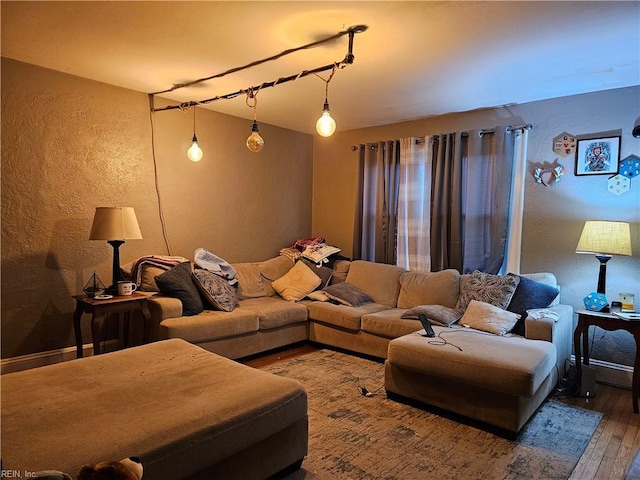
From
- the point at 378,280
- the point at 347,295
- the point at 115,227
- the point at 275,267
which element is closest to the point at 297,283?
the point at 275,267

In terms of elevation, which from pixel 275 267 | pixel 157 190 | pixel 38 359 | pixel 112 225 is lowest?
pixel 38 359

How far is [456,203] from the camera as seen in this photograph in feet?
14.3

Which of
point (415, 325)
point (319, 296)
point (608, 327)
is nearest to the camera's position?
point (608, 327)

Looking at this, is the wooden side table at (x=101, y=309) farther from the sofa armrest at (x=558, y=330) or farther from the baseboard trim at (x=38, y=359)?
the sofa armrest at (x=558, y=330)

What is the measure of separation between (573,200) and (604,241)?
2.15 feet

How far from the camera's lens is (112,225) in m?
3.27

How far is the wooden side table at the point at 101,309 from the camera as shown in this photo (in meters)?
3.13

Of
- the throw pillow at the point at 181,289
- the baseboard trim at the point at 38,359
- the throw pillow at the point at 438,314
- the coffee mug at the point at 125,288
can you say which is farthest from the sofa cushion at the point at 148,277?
the throw pillow at the point at 438,314

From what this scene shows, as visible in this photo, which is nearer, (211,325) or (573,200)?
(211,325)

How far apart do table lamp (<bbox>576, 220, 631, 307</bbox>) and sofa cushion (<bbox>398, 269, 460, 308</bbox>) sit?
3.72 ft

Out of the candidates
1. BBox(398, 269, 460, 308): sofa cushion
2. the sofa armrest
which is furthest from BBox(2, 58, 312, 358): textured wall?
the sofa armrest

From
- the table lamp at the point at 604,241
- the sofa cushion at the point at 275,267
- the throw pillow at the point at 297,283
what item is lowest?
the throw pillow at the point at 297,283

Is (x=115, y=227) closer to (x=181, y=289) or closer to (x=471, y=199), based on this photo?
(x=181, y=289)

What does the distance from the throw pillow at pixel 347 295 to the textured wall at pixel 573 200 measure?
165cm
